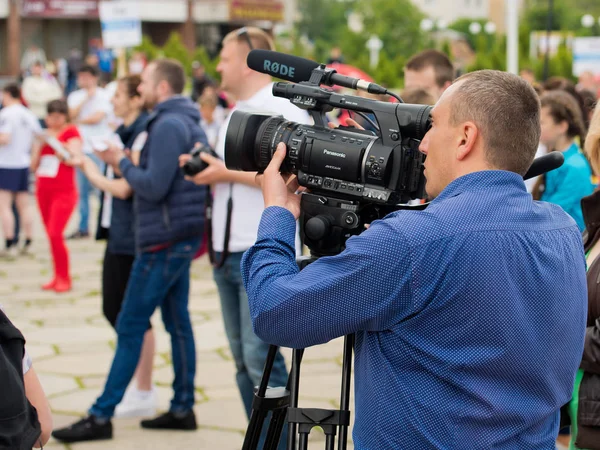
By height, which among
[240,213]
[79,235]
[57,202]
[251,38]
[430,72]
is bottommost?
[79,235]

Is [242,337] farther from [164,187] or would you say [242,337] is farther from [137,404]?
[137,404]

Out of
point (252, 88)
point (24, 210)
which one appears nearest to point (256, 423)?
point (252, 88)

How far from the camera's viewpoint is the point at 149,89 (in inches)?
183

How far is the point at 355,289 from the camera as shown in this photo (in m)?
1.87

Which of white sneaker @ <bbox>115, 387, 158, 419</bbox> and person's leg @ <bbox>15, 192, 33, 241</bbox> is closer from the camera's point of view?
white sneaker @ <bbox>115, 387, 158, 419</bbox>

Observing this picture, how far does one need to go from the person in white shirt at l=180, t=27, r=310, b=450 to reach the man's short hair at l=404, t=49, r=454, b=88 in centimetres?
117

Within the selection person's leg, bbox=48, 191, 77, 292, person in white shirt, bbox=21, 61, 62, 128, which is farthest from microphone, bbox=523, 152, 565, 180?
person in white shirt, bbox=21, 61, 62, 128

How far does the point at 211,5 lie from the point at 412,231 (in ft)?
143

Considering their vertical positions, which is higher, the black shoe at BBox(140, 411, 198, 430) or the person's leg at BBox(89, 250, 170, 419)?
the person's leg at BBox(89, 250, 170, 419)

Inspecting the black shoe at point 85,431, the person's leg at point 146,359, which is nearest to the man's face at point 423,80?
the person's leg at point 146,359

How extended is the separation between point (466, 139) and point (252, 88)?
7.03 feet

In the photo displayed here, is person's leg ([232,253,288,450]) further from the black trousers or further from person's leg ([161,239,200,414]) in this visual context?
the black trousers

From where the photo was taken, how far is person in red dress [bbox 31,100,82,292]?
7973mm

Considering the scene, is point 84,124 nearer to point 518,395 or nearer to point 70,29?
point 518,395
